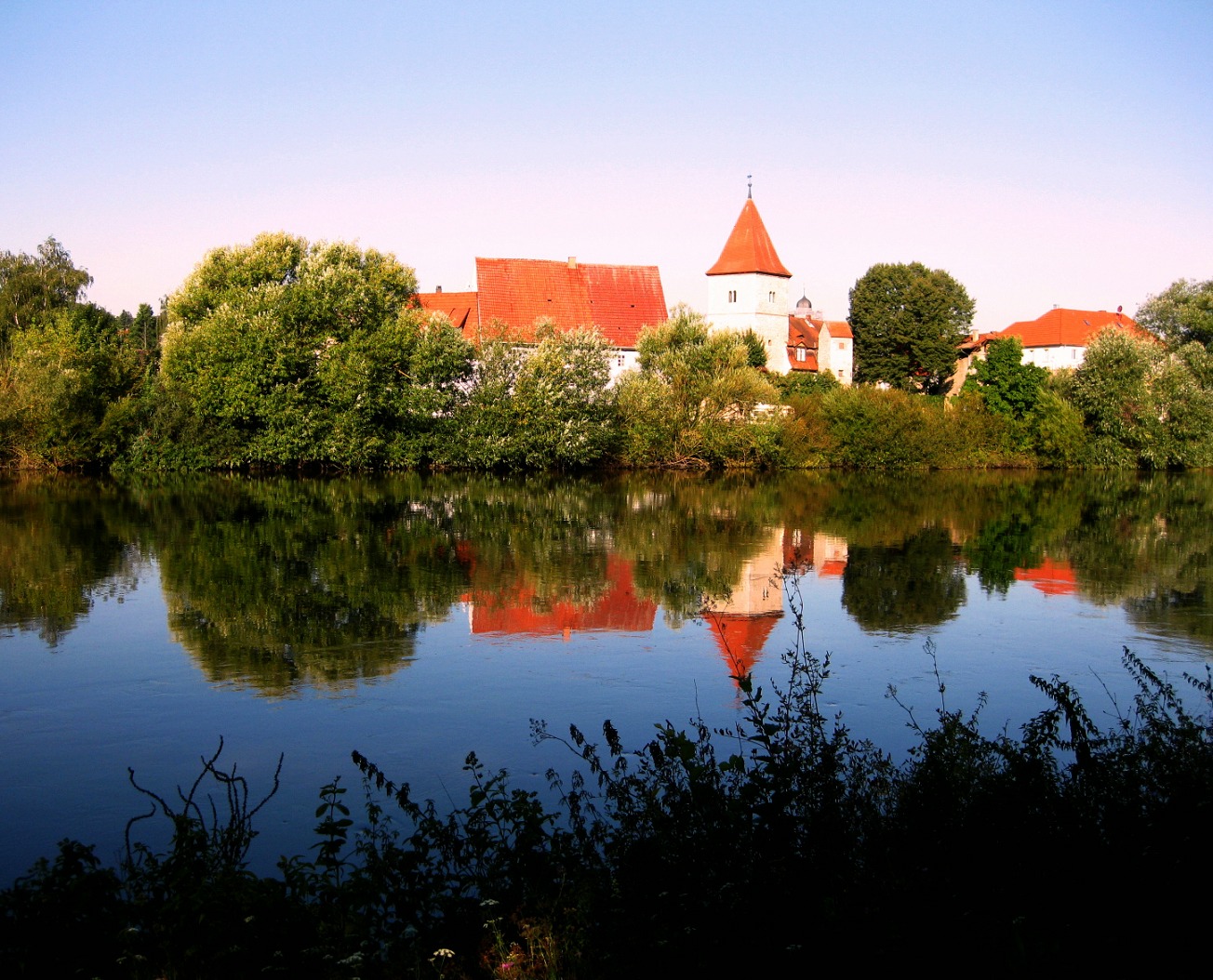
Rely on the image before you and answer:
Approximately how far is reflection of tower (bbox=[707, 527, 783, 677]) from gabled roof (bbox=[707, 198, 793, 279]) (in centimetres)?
4591

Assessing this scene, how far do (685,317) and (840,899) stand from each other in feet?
120

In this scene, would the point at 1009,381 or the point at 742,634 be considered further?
the point at 1009,381

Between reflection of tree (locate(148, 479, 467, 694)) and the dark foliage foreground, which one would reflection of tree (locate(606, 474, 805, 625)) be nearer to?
reflection of tree (locate(148, 479, 467, 694))

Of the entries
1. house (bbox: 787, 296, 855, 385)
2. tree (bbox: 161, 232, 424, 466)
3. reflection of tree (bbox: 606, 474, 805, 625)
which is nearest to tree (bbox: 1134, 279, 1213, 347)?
house (bbox: 787, 296, 855, 385)

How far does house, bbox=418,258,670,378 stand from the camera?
52.8 m

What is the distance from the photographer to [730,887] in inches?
179

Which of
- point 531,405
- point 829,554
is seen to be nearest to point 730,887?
point 829,554

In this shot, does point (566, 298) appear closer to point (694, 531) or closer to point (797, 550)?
point (694, 531)

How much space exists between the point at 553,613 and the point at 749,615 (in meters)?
2.48

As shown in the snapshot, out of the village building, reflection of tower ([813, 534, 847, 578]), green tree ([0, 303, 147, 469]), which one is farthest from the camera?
the village building

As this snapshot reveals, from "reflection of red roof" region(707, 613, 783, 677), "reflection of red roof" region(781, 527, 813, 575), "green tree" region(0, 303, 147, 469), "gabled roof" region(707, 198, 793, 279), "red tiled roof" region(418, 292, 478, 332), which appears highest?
"gabled roof" region(707, 198, 793, 279)

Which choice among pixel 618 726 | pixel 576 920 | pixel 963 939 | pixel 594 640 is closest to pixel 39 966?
pixel 576 920

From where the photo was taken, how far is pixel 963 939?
4.18 meters

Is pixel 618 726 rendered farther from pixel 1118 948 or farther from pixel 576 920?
pixel 1118 948
